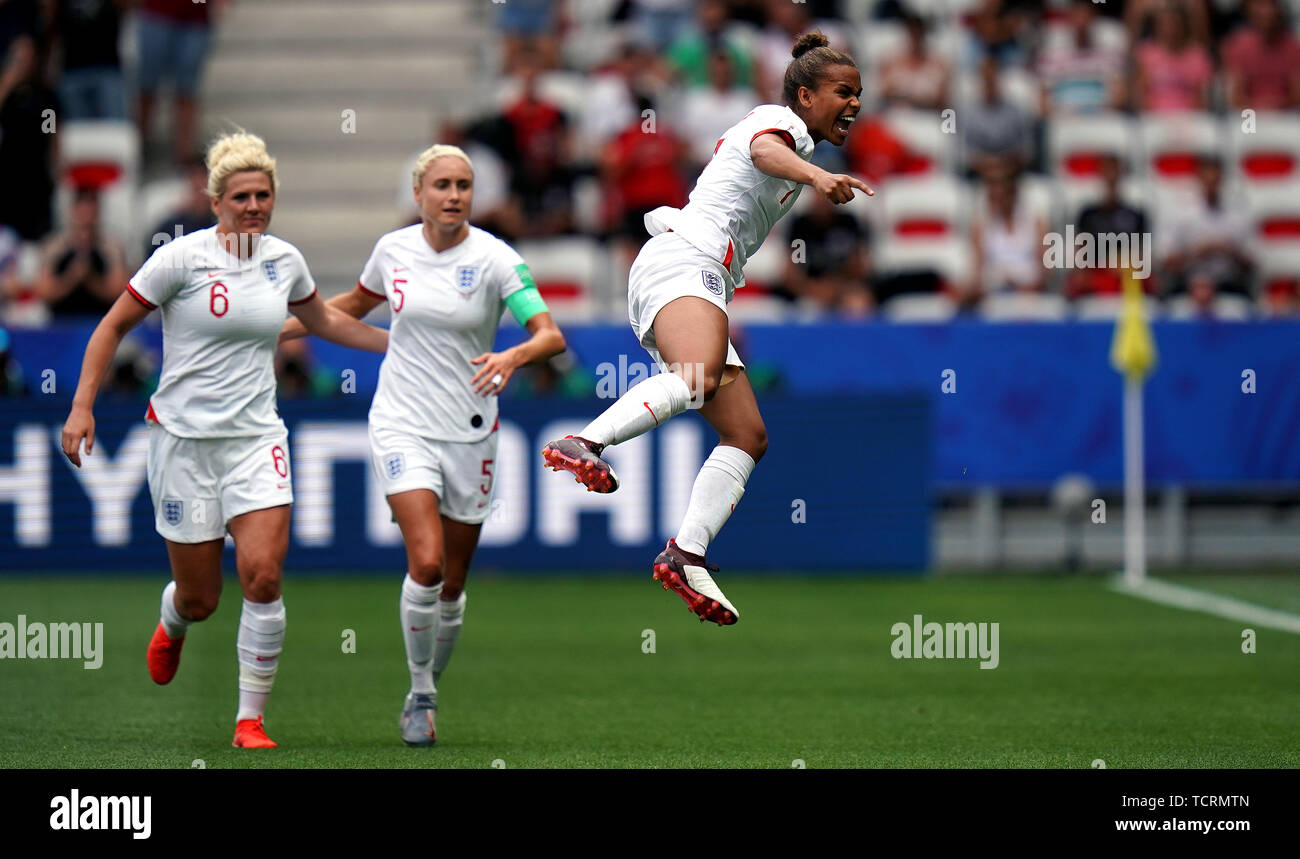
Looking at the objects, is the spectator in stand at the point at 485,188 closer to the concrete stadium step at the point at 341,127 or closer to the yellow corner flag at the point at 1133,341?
the concrete stadium step at the point at 341,127

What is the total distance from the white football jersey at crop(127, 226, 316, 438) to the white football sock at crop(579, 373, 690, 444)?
1695 millimetres

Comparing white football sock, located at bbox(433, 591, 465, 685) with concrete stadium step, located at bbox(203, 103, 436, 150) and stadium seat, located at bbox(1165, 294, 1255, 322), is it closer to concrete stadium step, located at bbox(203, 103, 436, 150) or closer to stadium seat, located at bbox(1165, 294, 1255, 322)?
stadium seat, located at bbox(1165, 294, 1255, 322)

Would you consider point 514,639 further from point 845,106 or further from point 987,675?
point 845,106

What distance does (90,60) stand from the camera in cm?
1872

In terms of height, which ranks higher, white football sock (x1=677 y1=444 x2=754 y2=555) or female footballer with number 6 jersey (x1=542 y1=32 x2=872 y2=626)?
female footballer with number 6 jersey (x1=542 y1=32 x2=872 y2=626)

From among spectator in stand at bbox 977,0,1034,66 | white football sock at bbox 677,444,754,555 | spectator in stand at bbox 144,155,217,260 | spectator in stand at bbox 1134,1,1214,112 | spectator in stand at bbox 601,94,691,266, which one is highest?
spectator in stand at bbox 977,0,1034,66

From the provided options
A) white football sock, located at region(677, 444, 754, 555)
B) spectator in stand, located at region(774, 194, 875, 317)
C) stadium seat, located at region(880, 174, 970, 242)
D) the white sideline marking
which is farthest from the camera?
stadium seat, located at region(880, 174, 970, 242)

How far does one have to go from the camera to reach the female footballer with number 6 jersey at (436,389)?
8414 mm

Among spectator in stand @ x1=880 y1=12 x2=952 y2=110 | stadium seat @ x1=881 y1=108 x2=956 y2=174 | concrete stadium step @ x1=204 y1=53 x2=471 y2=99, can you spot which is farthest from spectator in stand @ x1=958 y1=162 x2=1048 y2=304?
concrete stadium step @ x1=204 y1=53 x2=471 y2=99

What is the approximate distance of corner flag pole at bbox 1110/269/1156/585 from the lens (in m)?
15.3

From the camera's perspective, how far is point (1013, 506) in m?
16.6

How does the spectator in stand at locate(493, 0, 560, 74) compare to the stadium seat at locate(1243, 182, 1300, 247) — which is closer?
the stadium seat at locate(1243, 182, 1300, 247)

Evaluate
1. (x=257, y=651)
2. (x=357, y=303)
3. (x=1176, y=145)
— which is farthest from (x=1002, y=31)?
(x=257, y=651)
